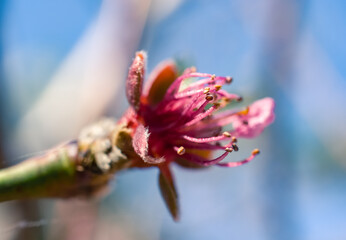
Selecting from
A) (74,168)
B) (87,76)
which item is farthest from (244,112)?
(87,76)

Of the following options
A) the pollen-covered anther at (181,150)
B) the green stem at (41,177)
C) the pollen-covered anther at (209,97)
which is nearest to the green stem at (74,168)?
the green stem at (41,177)

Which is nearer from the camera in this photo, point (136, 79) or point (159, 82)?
point (136, 79)

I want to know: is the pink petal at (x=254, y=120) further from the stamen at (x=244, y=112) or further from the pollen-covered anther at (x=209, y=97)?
the pollen-covered anther at (x=209, y=97)

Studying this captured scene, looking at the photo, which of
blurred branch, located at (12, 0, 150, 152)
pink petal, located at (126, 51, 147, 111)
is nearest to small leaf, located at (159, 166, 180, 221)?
pink petal, located at (126, 51, 147, 111)

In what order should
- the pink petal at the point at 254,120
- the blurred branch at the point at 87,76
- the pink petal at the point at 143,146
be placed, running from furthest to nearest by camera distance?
the blurred branch at the point at 87,76
the pink petal at the point at 254,120
the pink petal at the point at 143,146

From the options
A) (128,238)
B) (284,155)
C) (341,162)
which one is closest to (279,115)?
(284,155)

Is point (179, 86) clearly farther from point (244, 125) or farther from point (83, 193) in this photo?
point (83, 193)

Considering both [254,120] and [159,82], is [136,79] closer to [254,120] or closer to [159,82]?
[159,82]
